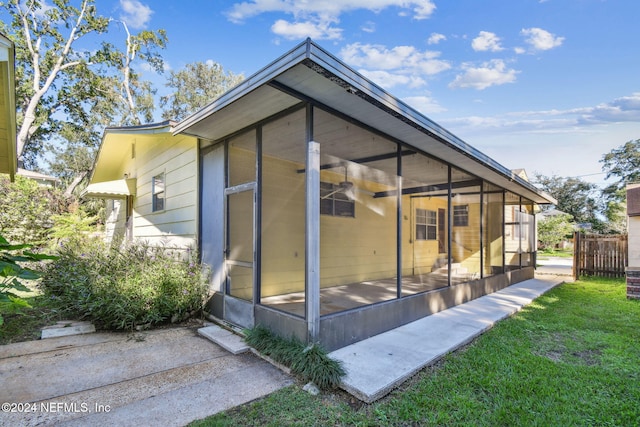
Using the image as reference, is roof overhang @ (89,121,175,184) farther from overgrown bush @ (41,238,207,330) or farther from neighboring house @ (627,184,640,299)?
neighboring house @ (627,184,640,299)

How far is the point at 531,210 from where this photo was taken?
11398mm

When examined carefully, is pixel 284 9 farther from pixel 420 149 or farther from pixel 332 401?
pixel 332 401

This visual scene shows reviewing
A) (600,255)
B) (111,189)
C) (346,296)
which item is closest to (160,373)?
(346,296)

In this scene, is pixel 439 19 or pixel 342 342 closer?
pixel 342 342

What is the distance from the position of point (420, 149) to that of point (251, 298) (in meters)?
3.50

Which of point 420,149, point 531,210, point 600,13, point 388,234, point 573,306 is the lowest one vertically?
point 573,306

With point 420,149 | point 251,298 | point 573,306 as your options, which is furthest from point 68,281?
point 573,306

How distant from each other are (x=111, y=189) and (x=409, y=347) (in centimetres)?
746

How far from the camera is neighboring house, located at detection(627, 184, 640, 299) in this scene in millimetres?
6938

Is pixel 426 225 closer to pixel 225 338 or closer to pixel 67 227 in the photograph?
pixel 225 338

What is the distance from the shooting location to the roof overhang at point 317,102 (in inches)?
108

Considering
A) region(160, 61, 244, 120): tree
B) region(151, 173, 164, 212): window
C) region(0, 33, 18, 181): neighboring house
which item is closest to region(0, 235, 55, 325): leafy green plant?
region(0, 33, 18, 181): neighboring house

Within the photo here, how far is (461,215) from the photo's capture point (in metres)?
9.92

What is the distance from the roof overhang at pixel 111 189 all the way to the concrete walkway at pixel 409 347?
6834 mm
